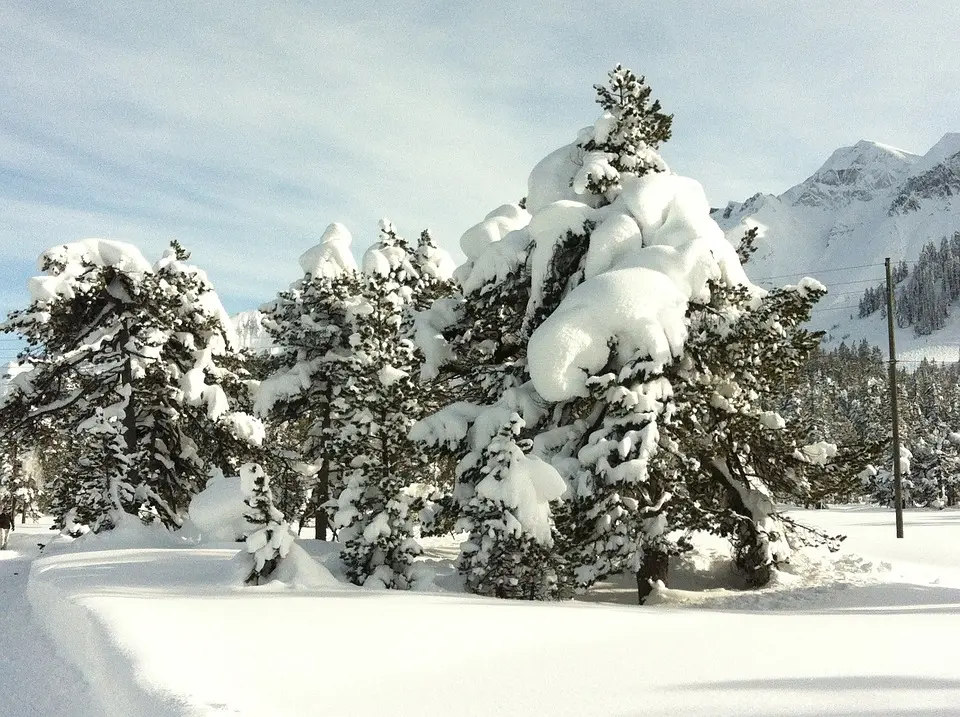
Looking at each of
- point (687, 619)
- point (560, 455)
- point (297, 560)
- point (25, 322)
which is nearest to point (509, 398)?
point (560, 455)

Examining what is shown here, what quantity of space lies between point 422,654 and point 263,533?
497cm

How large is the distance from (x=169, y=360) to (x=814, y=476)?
1589 centimetres

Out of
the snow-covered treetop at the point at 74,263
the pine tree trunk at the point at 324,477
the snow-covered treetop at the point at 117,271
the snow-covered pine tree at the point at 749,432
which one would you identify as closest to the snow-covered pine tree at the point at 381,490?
the snow-covered pine tree at the point at 749,432

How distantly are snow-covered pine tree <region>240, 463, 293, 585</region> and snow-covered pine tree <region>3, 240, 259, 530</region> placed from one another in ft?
25.3

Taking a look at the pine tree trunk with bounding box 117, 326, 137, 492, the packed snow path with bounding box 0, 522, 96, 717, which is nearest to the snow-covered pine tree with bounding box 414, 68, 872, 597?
the packed snow path with bounding box 0, 522, 96, 717

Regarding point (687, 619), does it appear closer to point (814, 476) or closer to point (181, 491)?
point (814, 476)

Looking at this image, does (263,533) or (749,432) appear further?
(749,432)

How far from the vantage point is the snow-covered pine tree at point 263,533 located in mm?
9672

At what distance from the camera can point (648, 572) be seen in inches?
472

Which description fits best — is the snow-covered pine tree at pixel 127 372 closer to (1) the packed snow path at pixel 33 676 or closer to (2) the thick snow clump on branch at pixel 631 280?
(1) the packed snow path at pixel 33 676

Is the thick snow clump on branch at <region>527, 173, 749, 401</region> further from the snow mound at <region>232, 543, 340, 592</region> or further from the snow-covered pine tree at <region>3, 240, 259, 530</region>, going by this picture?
the snow-covered pine tree at <region>3, 240, 259, 530</region>

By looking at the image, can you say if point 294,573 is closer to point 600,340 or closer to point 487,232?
point 600,340

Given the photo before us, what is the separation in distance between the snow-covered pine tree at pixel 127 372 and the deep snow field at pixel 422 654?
24.8 feet

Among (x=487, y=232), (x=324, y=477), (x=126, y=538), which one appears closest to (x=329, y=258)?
(x=324, y=477)
